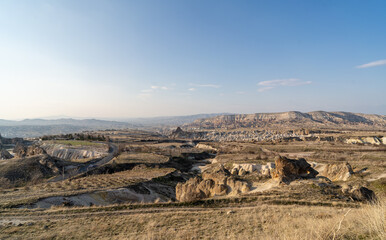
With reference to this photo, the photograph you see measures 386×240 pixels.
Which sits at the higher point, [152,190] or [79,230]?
[79,230]

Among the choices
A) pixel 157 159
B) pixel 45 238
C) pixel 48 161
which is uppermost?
pixel 45 238

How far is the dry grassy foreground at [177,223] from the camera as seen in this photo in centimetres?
944

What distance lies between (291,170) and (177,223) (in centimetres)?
1815

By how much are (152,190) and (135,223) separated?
14264mm

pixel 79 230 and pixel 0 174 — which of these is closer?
pixel 79 230

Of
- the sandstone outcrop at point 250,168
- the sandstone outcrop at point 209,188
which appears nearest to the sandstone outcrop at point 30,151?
the sandstone outcrop at point 209,188

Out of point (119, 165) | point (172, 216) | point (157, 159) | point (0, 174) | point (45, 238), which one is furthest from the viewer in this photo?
point (157, 159)

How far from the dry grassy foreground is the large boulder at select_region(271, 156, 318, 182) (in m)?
9.56

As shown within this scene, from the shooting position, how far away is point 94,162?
48.8 m

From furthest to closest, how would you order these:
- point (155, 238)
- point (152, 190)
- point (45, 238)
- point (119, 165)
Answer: point (119, 165)
point (152, 190)
point (45, 238)
point (155, 238)

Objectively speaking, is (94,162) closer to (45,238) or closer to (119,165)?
(119,165)

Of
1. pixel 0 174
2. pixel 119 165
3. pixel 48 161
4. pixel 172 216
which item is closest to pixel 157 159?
pixel 119 165

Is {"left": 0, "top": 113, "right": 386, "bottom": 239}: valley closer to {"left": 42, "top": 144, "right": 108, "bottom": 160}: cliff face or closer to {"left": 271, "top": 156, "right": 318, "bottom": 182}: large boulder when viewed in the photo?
{"left": 271, "top": 156, "right": 318, "bottom": 182}: large boulder

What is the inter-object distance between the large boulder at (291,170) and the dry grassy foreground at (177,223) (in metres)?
9.56
